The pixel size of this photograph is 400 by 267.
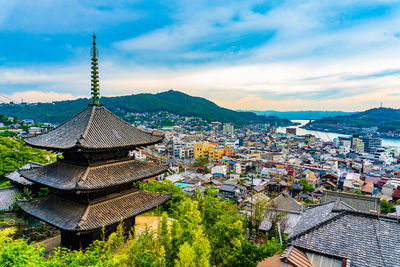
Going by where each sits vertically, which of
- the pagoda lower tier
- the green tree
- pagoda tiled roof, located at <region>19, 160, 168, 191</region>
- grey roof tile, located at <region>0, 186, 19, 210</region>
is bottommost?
grey roof tile, located at <region>0, 186, 19, 210</region>

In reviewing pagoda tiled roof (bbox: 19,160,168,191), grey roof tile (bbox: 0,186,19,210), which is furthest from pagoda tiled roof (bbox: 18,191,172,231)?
grey roof tile (bbox: 0,186,19,210)

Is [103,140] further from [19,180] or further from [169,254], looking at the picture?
[19,180]

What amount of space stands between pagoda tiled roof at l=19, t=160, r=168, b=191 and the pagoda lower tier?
1.30 m

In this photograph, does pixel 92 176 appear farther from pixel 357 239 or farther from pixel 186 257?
pixel 357 239

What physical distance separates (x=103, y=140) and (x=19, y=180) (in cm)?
1771

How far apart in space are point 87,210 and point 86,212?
12 centimetres

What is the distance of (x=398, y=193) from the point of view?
156 ft

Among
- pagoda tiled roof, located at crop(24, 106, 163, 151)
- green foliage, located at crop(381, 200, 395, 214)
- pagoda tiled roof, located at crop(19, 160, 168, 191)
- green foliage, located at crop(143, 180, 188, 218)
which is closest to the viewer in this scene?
pagoda tiled roof, located at crop(19, 160, 168, 191)

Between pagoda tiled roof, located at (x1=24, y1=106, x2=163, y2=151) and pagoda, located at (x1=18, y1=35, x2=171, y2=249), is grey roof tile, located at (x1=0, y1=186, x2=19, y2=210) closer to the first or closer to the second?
pagoda, located at (x1=18, y1=35, x2=171, y2=249)

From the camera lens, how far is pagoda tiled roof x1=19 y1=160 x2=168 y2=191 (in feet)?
35.4

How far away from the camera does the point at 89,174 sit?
11.2m

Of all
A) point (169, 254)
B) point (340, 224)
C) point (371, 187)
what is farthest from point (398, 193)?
point (169, 254)

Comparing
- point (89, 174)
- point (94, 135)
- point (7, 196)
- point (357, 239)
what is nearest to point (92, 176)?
point (89, 174)

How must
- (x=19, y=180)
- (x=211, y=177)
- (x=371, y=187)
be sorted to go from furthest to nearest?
(x=211, y=177) → (x=371, y=187) → (x=19, y=180)
